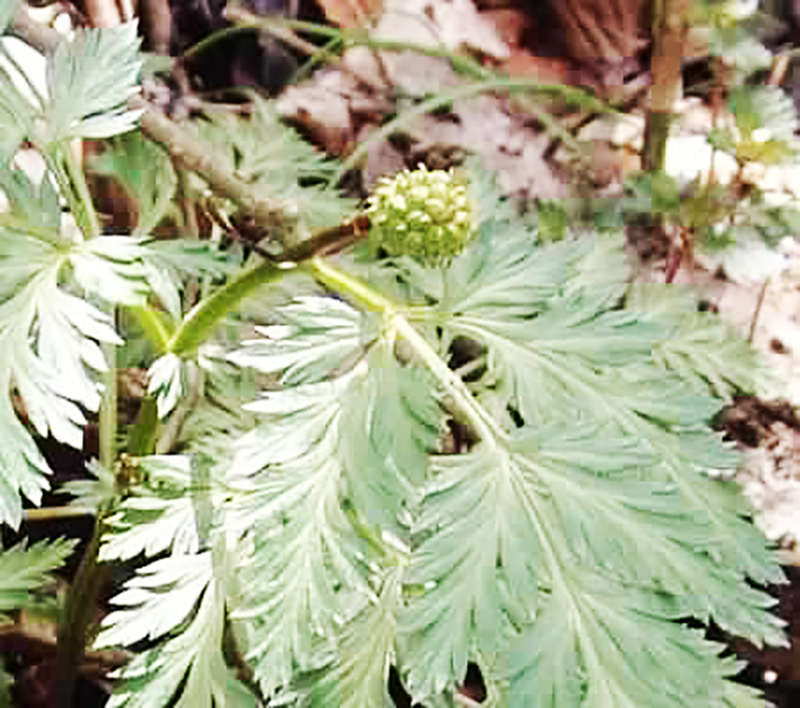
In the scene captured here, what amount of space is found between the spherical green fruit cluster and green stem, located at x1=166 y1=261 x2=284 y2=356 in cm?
12

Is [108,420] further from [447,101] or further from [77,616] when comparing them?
[447,101]

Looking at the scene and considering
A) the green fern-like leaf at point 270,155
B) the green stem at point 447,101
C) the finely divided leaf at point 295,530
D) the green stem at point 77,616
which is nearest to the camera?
the finely divided leaf at point 295,530

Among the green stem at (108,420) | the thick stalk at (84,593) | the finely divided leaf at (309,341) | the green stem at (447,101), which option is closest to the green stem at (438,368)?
the finely divided leaf at (309,341)

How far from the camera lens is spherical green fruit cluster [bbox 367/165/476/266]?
822 millimetres

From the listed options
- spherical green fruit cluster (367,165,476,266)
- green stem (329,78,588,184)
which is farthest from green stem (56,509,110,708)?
green stem (329,78,588,184)

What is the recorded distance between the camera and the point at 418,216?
0.82 meters

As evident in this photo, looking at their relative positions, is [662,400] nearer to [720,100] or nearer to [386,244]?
[386,244]

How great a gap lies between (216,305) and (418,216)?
0.74ft

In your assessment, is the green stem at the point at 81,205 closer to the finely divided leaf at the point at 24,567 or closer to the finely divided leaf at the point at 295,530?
the finely divided leaf at the point at 295,530

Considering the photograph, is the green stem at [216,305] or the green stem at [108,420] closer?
the green stem at [216,305]

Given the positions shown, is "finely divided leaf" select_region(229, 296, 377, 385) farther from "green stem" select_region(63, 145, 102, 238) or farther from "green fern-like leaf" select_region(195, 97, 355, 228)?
"green fern-like leaf" select_region(195, 97, 355, 228)

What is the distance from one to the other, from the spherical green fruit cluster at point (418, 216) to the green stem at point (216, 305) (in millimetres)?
117

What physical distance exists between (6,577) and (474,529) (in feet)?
1.79

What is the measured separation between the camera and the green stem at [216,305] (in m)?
0.92
